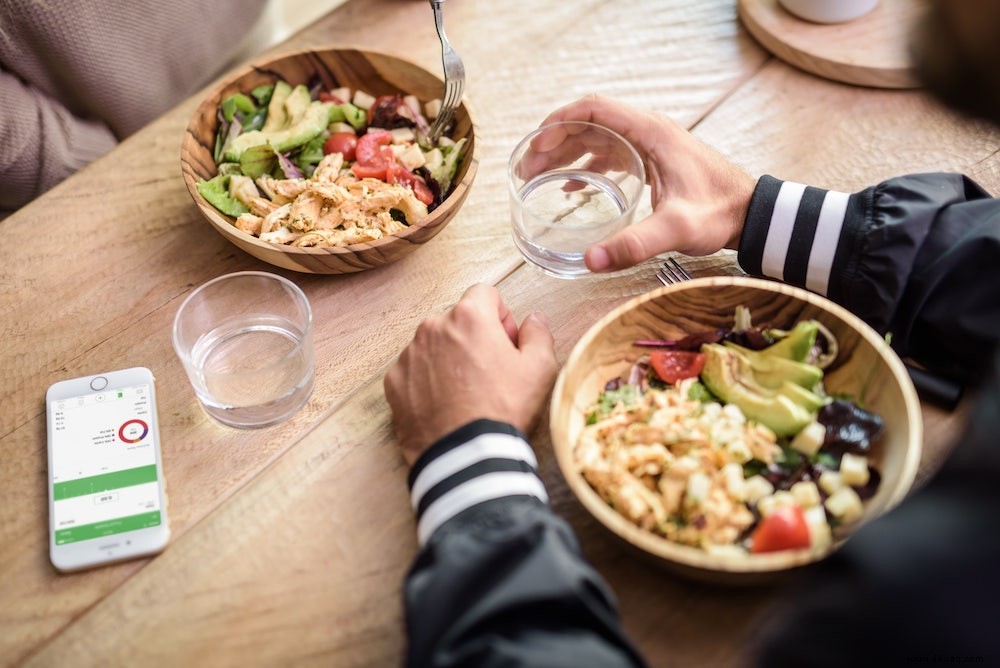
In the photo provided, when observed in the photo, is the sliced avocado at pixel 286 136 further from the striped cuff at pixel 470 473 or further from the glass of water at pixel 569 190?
the striped cuff at pixel 470 473

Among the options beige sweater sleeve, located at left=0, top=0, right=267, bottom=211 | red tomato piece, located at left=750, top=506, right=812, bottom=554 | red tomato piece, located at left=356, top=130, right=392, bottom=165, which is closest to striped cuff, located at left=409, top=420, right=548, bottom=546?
red tomato piece, located at left=750, top=506, right=812, bottom=554

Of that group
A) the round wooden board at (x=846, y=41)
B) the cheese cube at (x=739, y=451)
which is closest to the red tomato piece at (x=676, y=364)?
the cheese cube at (x=739, y=451)

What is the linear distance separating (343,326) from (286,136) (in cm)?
37

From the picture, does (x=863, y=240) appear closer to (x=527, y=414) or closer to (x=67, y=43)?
(x=527, y=414)

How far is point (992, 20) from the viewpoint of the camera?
748mm

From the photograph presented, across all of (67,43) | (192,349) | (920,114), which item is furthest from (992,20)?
(67,43)

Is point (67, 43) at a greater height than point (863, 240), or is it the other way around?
point (67, 43)

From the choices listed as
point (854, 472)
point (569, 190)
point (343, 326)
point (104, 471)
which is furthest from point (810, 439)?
point (104, 471)

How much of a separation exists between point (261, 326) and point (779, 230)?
777mm

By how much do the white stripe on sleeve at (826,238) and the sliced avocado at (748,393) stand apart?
0.25 m

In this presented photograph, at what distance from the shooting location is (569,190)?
1335mm

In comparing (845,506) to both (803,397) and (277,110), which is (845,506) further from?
(277,110)

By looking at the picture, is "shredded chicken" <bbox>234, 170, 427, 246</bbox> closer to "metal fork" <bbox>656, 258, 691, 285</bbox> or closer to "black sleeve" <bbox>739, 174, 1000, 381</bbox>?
"metal fork" <bbox>656, 258, 691, 285</bbox>

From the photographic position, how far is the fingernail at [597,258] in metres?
1.15
